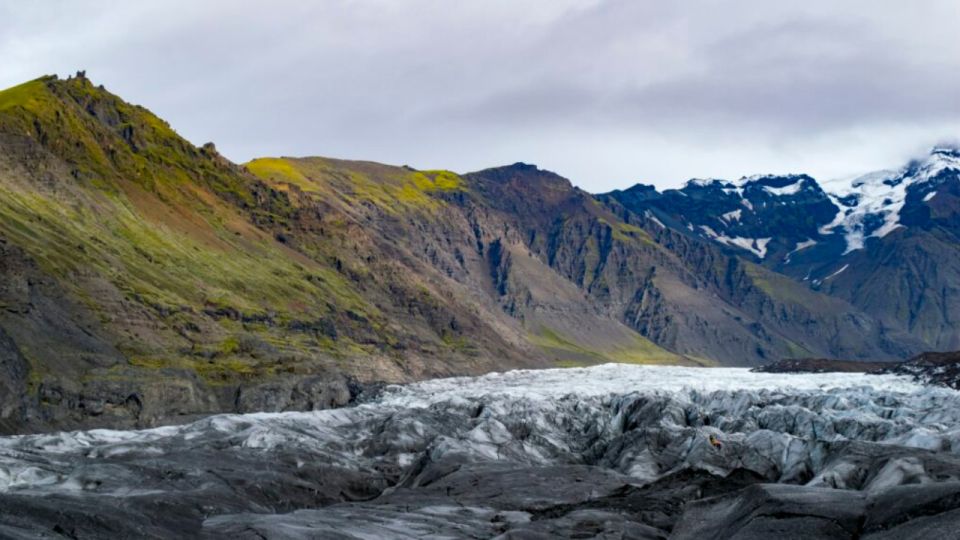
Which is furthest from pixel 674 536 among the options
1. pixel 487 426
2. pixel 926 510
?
pixel 487 426

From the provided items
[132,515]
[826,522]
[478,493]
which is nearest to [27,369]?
[478,493]

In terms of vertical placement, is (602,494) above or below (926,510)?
below

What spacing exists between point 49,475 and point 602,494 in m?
57.9

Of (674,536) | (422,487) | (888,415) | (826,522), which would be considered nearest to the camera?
(826,522)

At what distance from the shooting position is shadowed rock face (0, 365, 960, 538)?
4244 cm

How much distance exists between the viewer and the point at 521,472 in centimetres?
10388

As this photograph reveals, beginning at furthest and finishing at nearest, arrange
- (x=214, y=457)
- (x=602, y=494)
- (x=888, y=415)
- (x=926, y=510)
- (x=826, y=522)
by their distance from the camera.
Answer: (x=888, y=415), (x=214, y=457), (x=602, y=494), (x=826, y=522), (x=926, y=510)

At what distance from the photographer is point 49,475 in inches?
3856

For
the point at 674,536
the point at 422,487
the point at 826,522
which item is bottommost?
the point at 422,487

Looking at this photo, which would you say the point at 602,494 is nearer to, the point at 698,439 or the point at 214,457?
the point at 698,439

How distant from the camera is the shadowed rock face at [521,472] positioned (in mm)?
42438

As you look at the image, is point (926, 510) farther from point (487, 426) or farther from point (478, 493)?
point (487, 426)

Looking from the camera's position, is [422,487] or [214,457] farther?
[214,457]

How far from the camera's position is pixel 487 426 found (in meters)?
143
